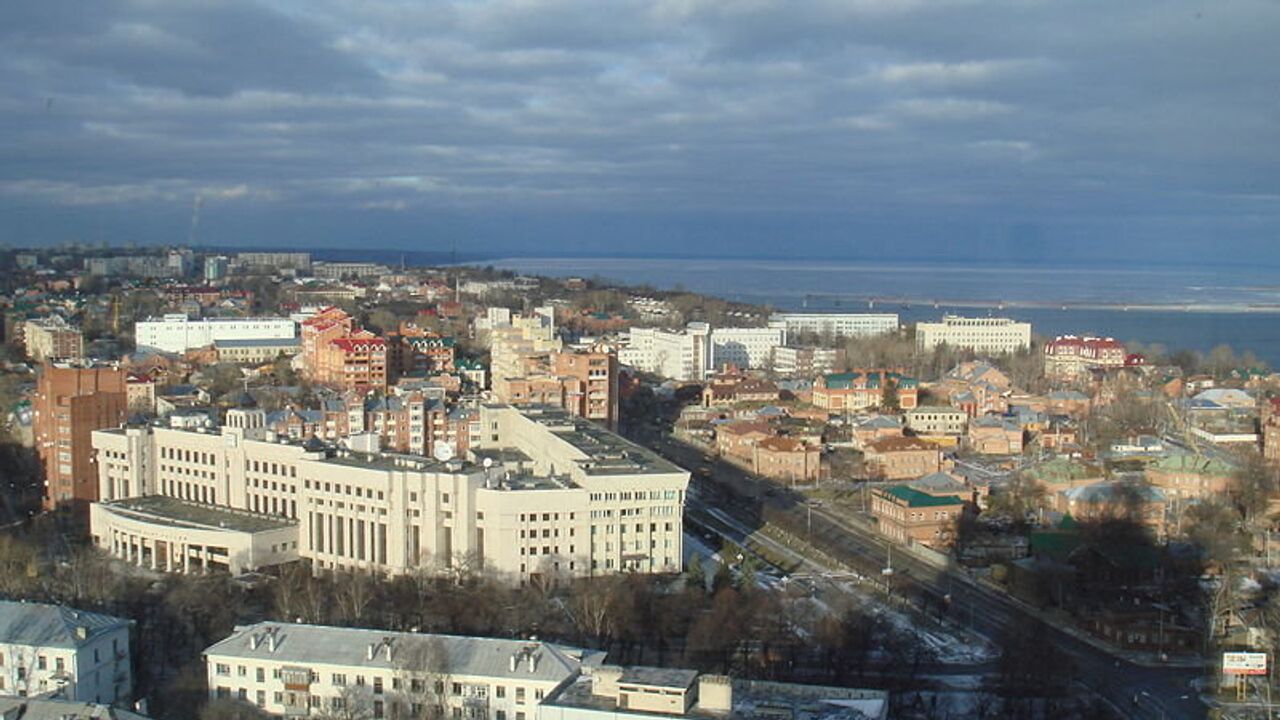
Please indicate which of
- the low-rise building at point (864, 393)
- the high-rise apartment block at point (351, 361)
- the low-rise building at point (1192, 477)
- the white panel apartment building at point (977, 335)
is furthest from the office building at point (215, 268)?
the low-rise building at point (1192, 477)

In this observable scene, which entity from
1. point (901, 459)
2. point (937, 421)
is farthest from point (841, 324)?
point (901, 459)

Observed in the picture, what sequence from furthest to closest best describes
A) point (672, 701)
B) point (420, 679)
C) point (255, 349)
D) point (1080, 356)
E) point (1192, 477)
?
point (1080, 356)
point (255, 349)
point (1192, 477)
point (420, 679)
point (672, 701)

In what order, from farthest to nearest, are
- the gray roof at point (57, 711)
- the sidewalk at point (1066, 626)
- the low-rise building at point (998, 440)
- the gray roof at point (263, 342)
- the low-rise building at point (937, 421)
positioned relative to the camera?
1. the gray roof at point (263, 342)
2. the low-rise building at point (937, 421)
3. the low-rise building at point (998, 440)
4. the sidewalk at point (1066, 626)
5. the gray roof at point (57, 711)

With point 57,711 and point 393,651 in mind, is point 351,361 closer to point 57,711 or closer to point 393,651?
point 393,651

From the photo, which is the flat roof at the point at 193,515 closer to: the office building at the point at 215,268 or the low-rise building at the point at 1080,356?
the low-rise building at the point at 1080,356

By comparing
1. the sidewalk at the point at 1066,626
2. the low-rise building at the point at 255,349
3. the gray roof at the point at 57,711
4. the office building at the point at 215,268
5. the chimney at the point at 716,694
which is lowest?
the sidewalk at the point at 1066,626

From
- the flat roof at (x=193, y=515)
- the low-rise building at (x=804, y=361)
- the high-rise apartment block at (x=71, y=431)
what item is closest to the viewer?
the flat roof at (x=193, y=515)

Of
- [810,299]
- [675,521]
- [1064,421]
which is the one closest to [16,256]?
[810,299]
